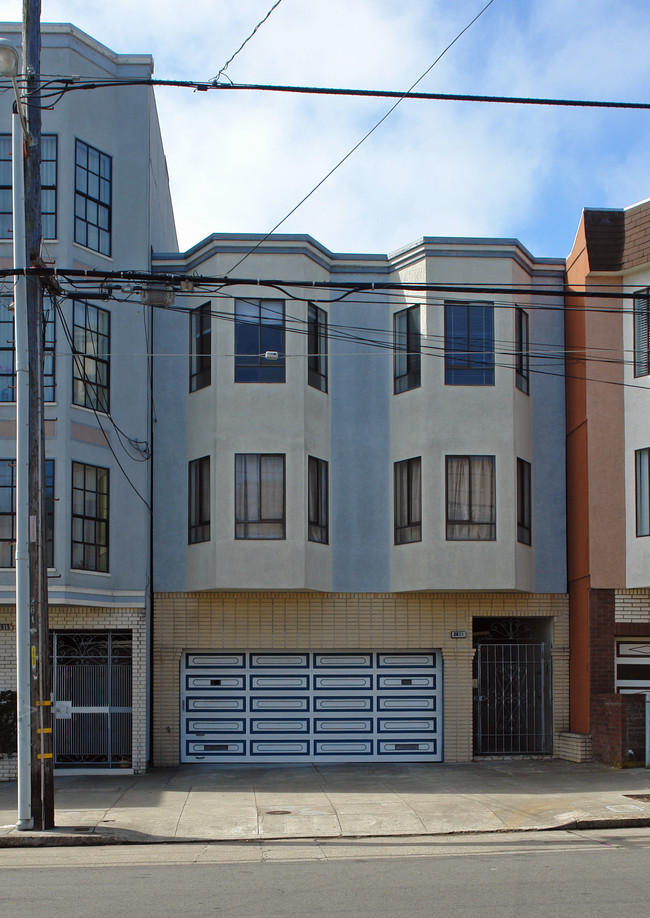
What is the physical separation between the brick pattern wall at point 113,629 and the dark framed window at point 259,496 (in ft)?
8.22

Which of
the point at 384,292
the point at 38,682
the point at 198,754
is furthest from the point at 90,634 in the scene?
the point at 384,292

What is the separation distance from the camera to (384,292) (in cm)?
2120

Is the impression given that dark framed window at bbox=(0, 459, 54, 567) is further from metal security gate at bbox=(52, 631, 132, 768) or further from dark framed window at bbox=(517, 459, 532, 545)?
dark framed window at bbox=(517, 459, 532, 545)

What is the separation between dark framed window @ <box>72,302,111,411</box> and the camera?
62.7 feet

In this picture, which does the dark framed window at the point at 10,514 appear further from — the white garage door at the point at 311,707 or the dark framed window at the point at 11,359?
the white garage door at the point at 311,707

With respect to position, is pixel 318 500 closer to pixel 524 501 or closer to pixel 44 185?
pixel 524 501

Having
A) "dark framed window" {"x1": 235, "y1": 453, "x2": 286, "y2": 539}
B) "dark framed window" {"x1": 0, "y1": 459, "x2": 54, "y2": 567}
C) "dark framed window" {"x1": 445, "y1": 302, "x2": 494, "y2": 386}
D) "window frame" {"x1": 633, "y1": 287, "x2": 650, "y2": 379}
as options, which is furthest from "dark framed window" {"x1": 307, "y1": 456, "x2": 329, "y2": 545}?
"window frame" {"x1": 633, "y1": 287, "x2": 650, "y2": 379}

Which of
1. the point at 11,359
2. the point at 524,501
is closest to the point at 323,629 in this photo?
the point at 524,501

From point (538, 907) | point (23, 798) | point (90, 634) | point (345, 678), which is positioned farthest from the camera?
point (345, 678)

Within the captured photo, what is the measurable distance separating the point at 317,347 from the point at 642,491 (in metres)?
6.77

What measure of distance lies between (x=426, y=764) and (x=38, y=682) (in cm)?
950

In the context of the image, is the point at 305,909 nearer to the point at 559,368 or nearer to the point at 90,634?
the point at 90,634

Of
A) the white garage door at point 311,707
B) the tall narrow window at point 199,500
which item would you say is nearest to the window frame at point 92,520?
the tall narrow window at point 199,500

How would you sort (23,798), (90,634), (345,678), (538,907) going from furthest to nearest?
(345,678)
(90,634)
(23,798)
(538,907)
